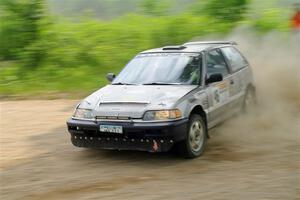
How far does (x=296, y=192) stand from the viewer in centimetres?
559

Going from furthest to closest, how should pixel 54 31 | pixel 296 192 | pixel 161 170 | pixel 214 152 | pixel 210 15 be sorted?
1. pixel 210 15
2. pixel 54 31
3. pixel 214 152
4. pixel 161 170
5. pixel 296 192

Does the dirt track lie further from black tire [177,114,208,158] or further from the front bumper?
the front bumper

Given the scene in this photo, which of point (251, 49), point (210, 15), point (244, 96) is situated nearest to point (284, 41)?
point (251, 49)

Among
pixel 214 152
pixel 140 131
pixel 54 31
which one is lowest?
pixel 214 152

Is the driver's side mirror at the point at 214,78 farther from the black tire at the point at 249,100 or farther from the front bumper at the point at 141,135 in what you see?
the black tire at the point at 249,100

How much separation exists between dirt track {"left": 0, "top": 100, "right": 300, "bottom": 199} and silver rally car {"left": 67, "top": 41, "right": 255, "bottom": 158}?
1.04 feet

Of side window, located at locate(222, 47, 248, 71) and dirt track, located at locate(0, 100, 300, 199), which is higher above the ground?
side window, located at locate(222, 47, 248, 71)

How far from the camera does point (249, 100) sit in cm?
951

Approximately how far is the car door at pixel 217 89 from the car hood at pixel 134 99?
1.59 ft

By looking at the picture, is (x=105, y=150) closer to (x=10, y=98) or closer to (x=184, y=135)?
(x=184, y=135)

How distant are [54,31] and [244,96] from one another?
436 inches

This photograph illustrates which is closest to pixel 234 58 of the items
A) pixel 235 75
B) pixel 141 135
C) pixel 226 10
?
pixel 235 75

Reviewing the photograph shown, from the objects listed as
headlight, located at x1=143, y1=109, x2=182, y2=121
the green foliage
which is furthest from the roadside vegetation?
headlight, located at x1=143, y1=109, x2=182, y2=121

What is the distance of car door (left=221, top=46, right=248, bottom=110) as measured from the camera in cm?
870
